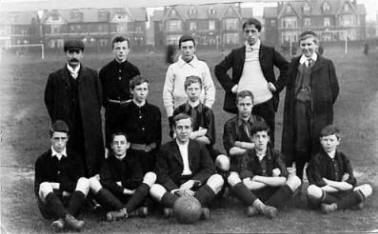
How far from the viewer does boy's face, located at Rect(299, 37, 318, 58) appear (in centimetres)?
509

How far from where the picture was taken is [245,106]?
5062 millimetres

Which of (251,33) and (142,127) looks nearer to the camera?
(142,127)

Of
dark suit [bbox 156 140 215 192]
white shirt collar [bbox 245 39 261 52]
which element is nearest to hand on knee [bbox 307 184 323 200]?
dark suit [bbox 156 140 215 192]

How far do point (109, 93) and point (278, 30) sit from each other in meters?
2.09

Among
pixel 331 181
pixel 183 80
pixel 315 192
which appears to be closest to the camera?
pixel 315 192

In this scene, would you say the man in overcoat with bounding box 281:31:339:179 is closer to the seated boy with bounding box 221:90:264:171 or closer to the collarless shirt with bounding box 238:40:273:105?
the collarless shirt with bounding box 238:40:273:105

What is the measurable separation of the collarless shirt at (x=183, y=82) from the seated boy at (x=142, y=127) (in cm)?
37

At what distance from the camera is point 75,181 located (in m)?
4.75

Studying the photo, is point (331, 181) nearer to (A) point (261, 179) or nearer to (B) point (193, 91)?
(A) point (261, 179)

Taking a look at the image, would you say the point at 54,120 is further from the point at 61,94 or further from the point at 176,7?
the point at 176,7

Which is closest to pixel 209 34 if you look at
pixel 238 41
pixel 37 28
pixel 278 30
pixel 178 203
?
pixel 238 41

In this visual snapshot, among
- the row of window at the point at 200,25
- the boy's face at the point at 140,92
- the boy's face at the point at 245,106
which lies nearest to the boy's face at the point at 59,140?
the boy's face at the point at 140,92

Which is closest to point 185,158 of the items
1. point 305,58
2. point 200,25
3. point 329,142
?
point 329,142

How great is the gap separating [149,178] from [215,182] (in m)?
0.60
